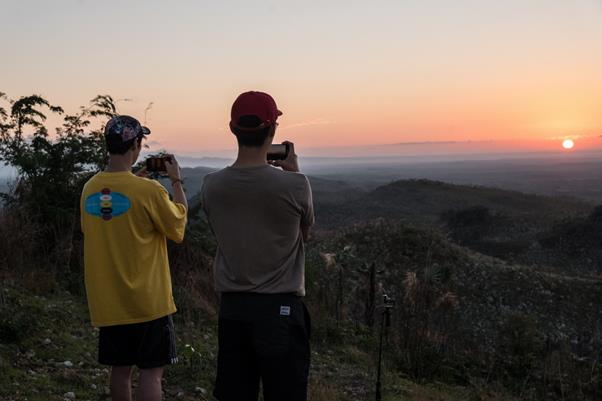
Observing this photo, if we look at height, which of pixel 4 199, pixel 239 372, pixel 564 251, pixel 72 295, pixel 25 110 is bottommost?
pixel 564 251

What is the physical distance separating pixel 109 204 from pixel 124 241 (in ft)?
0.69

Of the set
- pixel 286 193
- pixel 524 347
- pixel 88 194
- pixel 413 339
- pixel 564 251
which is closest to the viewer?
pixel 286 193

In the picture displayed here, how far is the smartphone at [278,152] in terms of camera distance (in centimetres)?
272

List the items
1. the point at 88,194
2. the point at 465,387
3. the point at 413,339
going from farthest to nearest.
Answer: the point at 413,339 < the point at 465,387 < the point at 88,194

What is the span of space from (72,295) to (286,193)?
539cm

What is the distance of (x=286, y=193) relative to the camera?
2451 mm

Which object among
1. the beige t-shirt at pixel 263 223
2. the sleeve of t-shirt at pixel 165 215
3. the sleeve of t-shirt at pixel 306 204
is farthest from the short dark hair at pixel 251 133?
the sleeve of t-shirt at pixel 165 215

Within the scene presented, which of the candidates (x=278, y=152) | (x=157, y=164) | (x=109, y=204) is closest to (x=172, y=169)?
(x=157, y=164)

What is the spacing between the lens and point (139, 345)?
2.96 m

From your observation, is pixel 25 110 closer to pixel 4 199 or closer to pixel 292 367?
pixel 4 199

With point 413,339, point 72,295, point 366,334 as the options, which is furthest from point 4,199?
point 413,339

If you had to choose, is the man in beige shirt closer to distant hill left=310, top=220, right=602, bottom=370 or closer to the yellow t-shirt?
the yellow t-shirt

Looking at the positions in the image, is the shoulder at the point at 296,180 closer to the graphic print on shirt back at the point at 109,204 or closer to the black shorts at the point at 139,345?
the graphic print on shirt back at the point at 109,204

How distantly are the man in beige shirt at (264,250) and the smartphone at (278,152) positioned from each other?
14 cm
